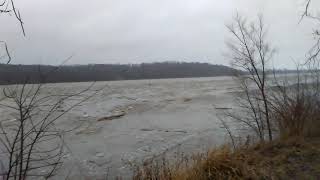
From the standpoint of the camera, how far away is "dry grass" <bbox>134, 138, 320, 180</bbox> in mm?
6578

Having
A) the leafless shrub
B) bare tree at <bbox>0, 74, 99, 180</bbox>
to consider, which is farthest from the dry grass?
bare tree at <bbox>0, 74, 99, 180</bbox>

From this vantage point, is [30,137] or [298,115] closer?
[30,137]

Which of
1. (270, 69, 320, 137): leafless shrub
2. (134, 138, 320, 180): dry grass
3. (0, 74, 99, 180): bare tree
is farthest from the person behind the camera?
(270, 69, 320, 137): leafless shrub

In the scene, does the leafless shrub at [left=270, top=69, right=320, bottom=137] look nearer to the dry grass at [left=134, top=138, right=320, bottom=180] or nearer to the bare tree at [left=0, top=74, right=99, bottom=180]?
the dry grass at [left=134, top=138, right=320, bottom=180]

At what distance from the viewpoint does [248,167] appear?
6965 mm

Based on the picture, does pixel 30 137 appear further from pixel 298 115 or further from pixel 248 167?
pixel 298 115

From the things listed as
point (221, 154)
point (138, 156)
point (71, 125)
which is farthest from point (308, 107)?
point (71, 125)

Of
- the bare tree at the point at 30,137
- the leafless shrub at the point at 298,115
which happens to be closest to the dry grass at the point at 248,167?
the leafless shrub at the point at 298,115

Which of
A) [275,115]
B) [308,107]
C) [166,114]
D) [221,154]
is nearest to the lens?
[221,154]

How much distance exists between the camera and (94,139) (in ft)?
56.5

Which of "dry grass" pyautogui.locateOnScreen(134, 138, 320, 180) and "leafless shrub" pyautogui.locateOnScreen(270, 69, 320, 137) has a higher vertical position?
"leafless shrub" pyautogui.locateOnScreen(270, 69, 320, 137)

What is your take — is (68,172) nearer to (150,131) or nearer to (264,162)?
(264,162)

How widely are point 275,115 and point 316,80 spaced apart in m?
2.51

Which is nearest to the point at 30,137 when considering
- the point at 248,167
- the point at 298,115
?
the point at 248,167
